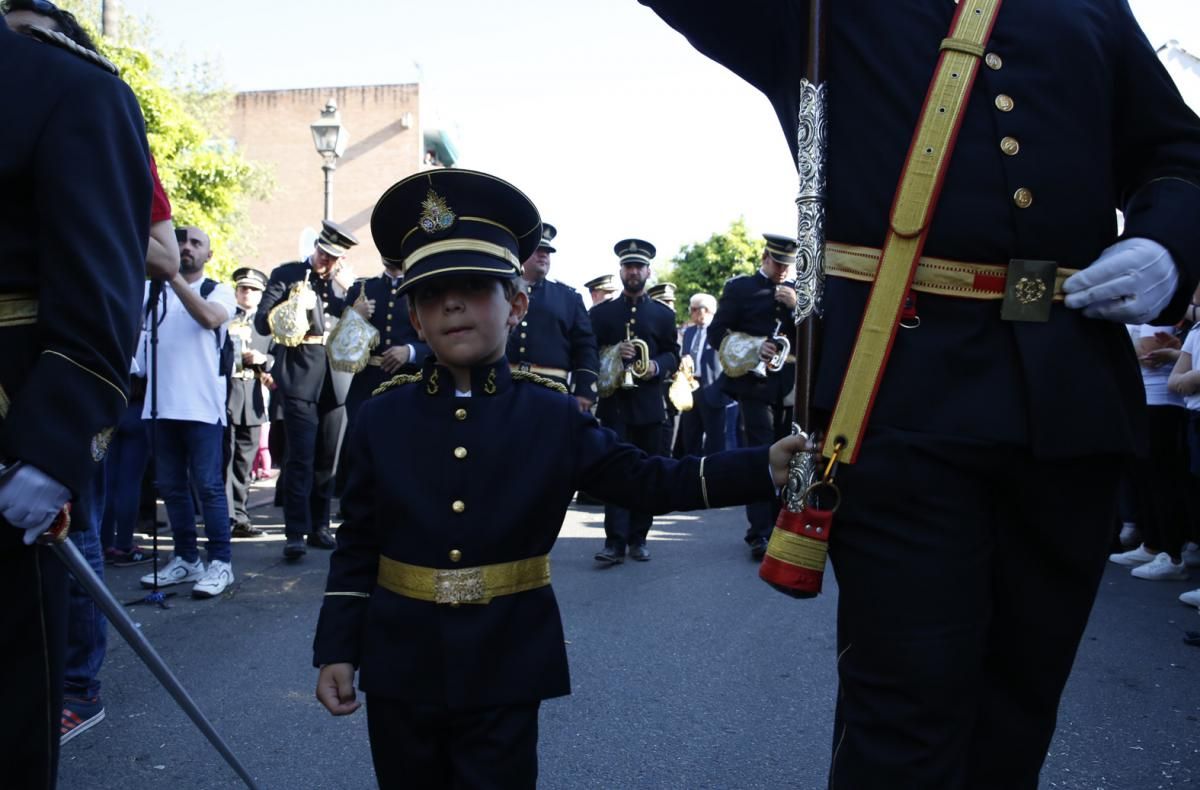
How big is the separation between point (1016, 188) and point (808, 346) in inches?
17.4

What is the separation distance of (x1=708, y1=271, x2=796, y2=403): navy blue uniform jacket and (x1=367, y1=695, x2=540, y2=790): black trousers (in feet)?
18.9

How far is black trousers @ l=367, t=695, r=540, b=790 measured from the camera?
2.17 metres

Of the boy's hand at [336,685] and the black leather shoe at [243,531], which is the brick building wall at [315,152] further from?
the boy's hand at [336,685]

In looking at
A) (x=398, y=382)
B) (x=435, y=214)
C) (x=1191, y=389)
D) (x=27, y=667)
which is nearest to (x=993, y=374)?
(x=435, y=214)

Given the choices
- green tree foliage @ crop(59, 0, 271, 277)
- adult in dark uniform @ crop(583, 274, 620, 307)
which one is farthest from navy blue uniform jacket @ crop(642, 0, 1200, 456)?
green tree foliage @ crop(59, 0, 271, 277)

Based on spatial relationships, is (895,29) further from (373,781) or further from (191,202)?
(191,202)

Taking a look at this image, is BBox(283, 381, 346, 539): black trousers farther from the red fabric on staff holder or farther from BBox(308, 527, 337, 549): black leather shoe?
the red fabric on staff holder

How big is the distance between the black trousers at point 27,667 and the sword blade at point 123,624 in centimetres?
7

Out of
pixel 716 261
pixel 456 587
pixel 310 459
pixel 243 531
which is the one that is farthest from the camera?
pixel 716 261

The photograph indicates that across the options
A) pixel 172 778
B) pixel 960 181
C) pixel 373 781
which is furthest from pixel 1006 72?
pixel 172 778

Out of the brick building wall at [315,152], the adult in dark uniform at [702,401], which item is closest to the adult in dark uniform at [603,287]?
the adult in dark uniform at [702,401]

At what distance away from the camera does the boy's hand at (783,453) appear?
193 cm

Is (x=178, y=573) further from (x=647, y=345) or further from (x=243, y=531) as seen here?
(x=647, y=345)

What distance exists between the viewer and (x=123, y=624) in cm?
229
